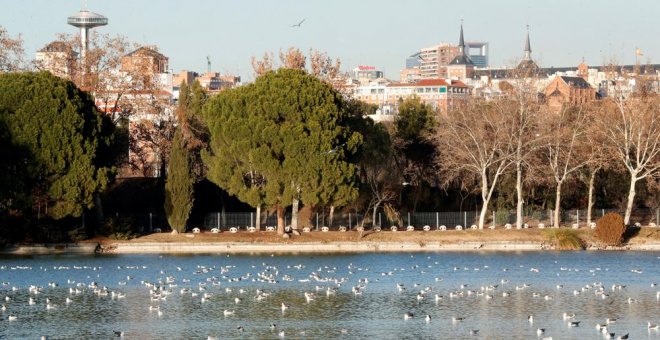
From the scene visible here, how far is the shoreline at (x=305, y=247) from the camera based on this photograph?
78875mm

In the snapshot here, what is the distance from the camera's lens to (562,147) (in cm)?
8619

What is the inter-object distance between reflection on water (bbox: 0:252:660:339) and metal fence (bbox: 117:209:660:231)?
38.7 ft

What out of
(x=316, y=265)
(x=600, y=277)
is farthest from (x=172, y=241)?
(x=600, y=277)

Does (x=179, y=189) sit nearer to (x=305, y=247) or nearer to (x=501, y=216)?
(x=305, y=247)

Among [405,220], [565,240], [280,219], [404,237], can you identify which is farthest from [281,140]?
[565,240]

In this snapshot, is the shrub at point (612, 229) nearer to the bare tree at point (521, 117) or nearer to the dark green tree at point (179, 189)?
the bare tree at point (521, 117)

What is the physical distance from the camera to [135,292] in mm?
56438

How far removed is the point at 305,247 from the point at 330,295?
25.4m

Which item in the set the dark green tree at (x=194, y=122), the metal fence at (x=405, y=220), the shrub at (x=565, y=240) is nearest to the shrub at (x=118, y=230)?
the metal fence at (x=405, y=220)

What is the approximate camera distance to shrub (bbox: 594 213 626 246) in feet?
259

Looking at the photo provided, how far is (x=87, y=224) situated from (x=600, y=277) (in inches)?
1326

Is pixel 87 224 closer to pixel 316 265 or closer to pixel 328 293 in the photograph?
pixel 316 265

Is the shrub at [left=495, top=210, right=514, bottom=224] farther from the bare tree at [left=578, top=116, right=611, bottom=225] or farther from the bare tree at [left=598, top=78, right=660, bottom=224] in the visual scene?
the bare tree at [left=598, top=78, right=660, bottom=224]

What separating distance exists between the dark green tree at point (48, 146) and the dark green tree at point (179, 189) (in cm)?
535
